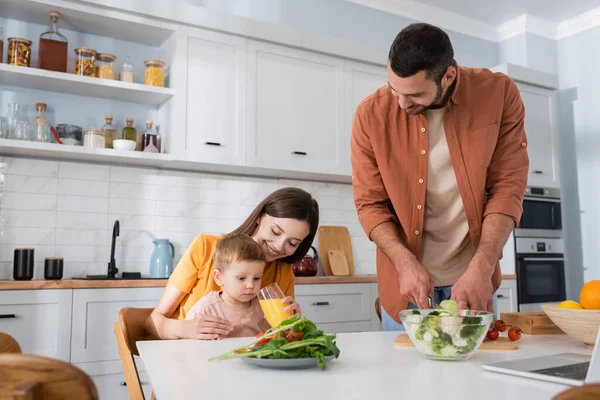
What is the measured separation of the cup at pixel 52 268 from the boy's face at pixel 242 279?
158 cm

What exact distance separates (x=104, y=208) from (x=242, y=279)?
1.93 meters

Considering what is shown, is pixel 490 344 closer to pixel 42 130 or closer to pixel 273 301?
pixel 273 301

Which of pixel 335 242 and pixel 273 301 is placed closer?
pixel 273 301

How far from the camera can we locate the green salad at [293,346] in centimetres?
94

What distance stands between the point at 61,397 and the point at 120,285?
7.71ft

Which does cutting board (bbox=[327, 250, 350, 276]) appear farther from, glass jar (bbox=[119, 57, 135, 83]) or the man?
the man

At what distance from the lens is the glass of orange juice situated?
145 cm

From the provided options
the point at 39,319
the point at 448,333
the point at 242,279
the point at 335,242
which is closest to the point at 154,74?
the point at 39,319

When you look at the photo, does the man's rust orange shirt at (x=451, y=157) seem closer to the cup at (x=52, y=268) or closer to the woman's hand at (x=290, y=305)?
the woman's hand at (x=290, y=305)

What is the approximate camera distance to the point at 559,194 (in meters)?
4.68

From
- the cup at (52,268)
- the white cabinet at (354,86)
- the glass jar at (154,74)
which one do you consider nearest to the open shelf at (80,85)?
the glass jar at (154,74)

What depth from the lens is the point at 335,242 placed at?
4070 millimetres

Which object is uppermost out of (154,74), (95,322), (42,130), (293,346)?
(154,74)

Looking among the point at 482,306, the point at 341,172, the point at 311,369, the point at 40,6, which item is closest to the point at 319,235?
the point at 341,172
